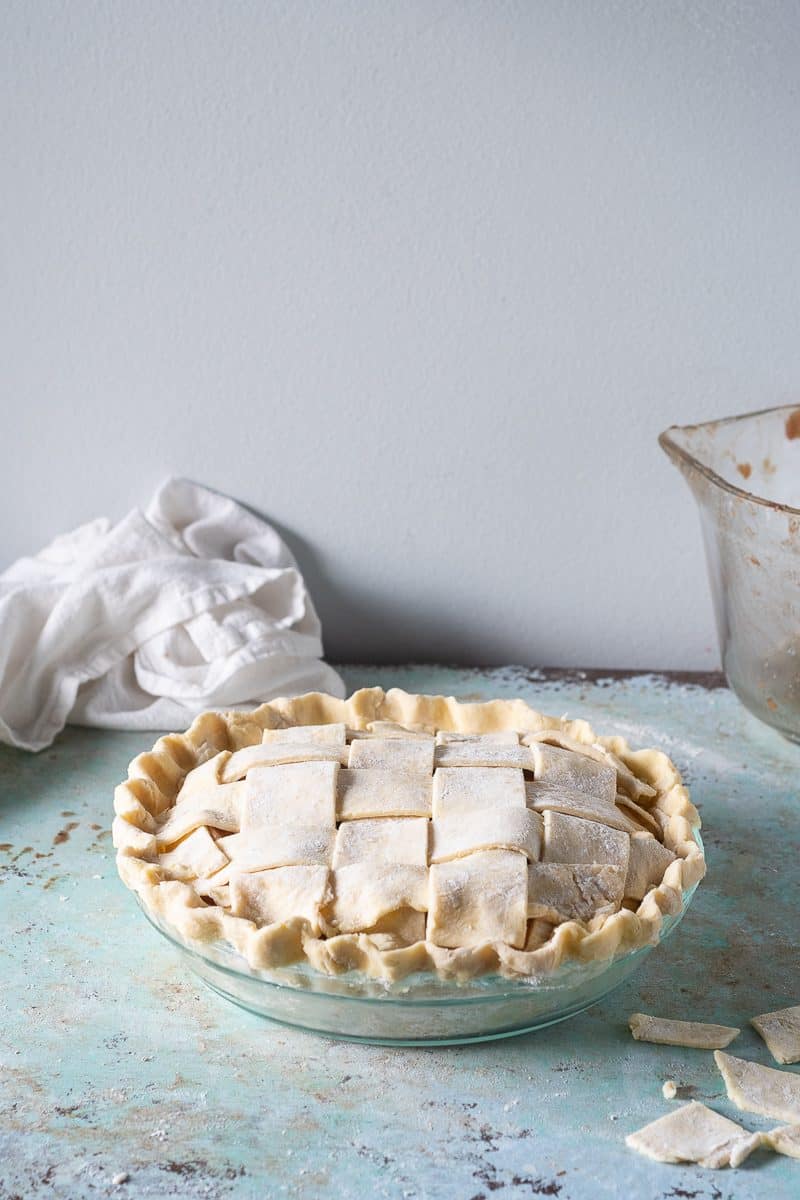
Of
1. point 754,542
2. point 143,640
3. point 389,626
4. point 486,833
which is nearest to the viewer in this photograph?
point 486,833

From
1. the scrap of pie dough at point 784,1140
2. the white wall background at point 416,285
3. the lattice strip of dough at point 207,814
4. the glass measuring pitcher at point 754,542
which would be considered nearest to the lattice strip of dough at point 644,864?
the scrap of pie dough at point 784,1140

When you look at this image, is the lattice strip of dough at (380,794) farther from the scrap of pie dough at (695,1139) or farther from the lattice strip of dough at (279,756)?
the scrap of pie dough at (695,1139)

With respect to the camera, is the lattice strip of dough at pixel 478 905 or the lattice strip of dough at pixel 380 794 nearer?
the lattice strip of dough at pixel 478 905

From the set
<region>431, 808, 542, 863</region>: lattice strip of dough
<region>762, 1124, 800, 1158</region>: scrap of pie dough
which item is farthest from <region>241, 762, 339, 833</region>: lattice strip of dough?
<region>762, 1124, 800, 1158</region>: scrap of pie dough

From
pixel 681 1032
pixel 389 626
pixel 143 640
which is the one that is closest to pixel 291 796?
pixel 681 1032

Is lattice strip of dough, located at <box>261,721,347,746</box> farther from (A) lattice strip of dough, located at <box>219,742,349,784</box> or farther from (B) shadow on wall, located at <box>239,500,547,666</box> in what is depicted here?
(B) shadow on wall, located at <box>239,500,547,666</box>

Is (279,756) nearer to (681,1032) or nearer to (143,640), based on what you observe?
(681,1032)
